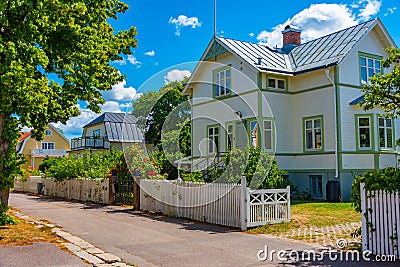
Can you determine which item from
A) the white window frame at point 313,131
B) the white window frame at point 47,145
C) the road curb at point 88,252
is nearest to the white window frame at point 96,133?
the white window frame at point 47,145

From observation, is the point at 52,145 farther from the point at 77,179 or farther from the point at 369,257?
the point at 369,257

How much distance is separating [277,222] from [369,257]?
4.48m

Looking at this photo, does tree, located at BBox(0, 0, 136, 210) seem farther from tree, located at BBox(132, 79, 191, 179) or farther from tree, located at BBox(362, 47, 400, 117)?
tree, located at BBox(362, 47, 400, 117)

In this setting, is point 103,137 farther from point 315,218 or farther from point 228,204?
point 228,204

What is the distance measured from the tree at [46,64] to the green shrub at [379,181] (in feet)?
25.3

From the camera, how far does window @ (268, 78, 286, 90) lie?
77.1 feet

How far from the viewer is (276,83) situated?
23.7 m

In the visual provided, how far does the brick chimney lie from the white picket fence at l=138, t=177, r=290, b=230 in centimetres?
1687

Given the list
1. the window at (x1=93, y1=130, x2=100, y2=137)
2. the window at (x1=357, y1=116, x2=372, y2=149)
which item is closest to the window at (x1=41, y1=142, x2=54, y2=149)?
the window at (x1=93, y1=130, x2=100, y2=137)

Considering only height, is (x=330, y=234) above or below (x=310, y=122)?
below

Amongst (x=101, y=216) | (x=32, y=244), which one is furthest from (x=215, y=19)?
(x=32, y=244)

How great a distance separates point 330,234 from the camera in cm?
1126

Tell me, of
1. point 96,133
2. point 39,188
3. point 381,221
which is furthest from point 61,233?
point 96,133

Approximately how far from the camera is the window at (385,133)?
73.6ft
